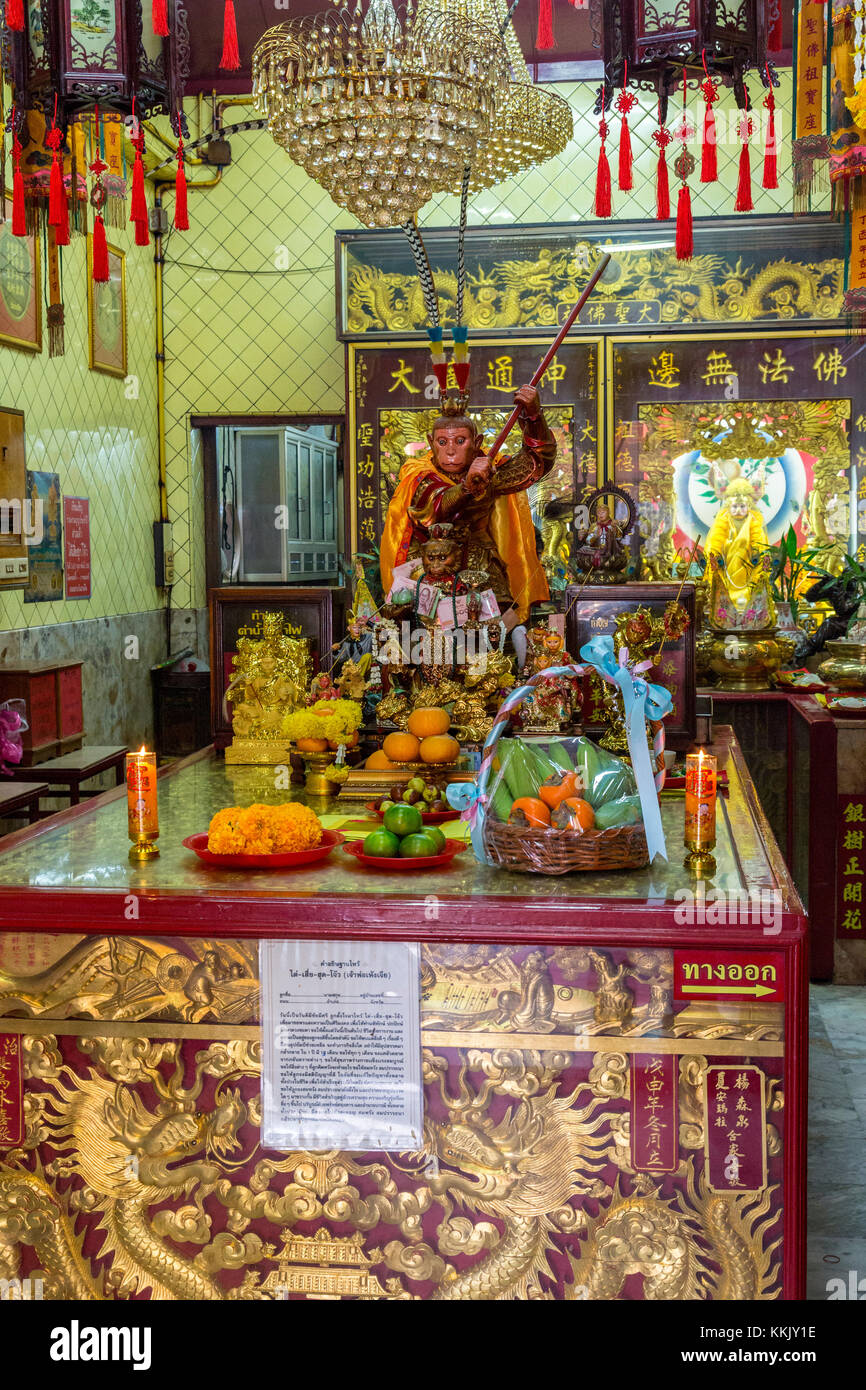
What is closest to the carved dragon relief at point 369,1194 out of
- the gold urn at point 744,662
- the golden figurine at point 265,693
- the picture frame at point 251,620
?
the golden figurine at point 265,693

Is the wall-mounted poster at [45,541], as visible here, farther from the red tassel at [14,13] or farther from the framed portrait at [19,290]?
the red tassel at [14,13]

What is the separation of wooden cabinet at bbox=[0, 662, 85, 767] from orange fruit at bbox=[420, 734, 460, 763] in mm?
2459

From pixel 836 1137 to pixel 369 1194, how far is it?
5.70 ft

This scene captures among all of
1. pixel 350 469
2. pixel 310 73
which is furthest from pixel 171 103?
pixel 350 469

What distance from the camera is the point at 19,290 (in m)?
5.62

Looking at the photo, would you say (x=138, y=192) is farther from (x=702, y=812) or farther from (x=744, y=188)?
(x=702, y=812)

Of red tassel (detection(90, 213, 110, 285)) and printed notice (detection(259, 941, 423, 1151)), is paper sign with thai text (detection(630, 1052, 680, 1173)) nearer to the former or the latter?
printed notice (detection(259, 941, 423, 1151))

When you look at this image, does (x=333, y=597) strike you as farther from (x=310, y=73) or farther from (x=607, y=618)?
(x=310, y=73)

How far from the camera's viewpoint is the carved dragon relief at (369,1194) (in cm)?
217

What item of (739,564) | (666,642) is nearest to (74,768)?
(666,642)

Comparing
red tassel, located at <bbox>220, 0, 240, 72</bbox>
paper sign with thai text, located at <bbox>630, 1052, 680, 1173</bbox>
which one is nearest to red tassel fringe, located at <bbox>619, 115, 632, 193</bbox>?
red tassel, located at <bbox>220, 0, 240, 72</bbox>

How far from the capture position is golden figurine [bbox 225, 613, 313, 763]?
3.72m

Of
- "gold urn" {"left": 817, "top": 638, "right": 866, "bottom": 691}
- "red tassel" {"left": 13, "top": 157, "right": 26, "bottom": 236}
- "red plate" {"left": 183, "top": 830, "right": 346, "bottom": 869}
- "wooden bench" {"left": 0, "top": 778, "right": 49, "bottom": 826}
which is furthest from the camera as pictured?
"gold urn" {"left": 817, "top": 638, "right": 866, "bottom": 691}

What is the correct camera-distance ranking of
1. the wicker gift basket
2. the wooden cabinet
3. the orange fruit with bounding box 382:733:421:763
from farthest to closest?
the wooden cabinet
the orange fruit with bounding box 382:733:421:763
the wicker gift basket
